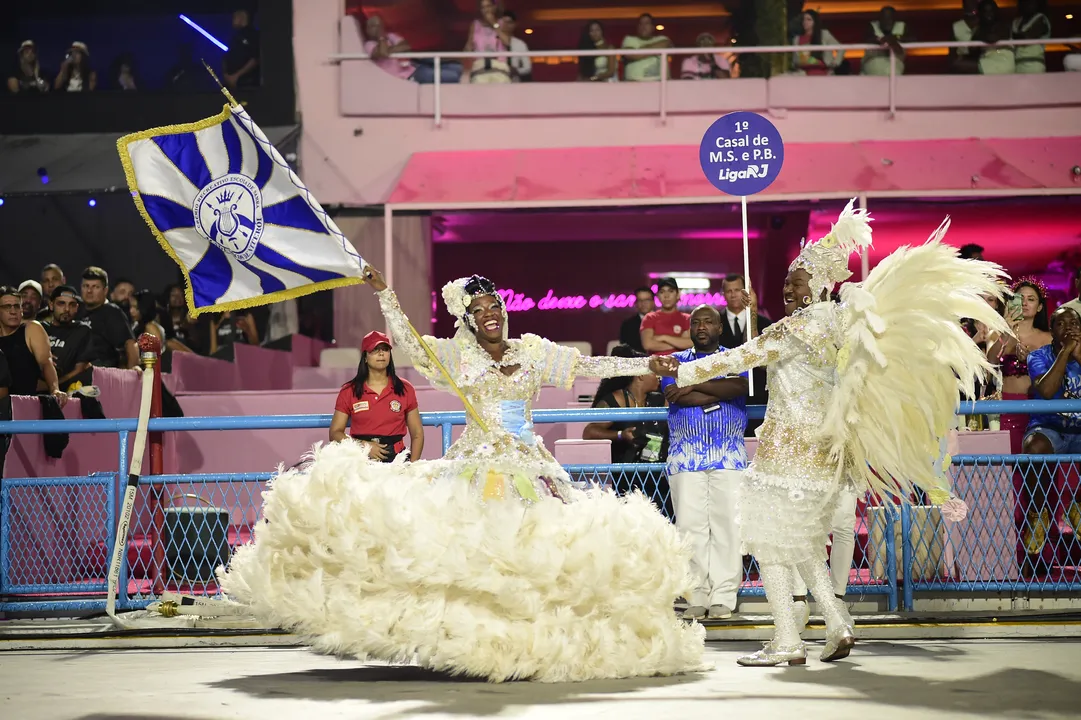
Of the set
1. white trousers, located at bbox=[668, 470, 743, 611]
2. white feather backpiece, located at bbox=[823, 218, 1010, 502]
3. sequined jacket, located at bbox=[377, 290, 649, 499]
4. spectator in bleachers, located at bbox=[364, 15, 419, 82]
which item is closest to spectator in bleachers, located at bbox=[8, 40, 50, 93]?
spectator in bleachers, located at bbox=[364, 15, 419, 82]

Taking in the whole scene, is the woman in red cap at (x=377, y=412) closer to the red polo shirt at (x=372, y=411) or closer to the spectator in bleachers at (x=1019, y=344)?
the red polo shirt at (x=372, y=411)

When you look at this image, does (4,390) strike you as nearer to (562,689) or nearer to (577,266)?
(562,689)

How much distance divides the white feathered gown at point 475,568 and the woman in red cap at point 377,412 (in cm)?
198

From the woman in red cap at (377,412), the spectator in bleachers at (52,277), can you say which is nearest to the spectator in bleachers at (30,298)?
the spectator in bleachers at (52,277)

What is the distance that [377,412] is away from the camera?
8.65m

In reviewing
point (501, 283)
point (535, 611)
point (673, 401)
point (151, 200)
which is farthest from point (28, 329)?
point (501, 283)

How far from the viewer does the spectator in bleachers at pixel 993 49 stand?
17875 millimetres

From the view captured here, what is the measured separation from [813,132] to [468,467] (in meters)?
12.5

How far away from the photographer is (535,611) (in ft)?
19.7

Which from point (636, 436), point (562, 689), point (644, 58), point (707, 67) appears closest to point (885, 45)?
point (707, 67)

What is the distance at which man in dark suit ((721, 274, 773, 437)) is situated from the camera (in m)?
9.66

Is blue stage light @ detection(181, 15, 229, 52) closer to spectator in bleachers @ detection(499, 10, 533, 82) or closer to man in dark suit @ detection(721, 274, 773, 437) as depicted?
spectator in bleachers @ detection(499, 10, 533, 82)

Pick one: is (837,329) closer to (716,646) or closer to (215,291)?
(716,646)

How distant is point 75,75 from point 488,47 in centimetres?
581
